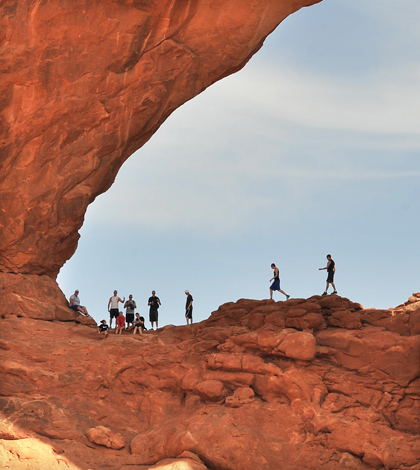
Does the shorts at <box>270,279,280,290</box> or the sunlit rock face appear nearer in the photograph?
the sunlit rock face

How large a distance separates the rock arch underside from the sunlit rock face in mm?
44

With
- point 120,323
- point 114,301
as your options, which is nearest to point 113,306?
point 114,301

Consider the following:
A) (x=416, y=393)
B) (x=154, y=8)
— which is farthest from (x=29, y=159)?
(x=416, y=393)

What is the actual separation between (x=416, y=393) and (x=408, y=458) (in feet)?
6.60

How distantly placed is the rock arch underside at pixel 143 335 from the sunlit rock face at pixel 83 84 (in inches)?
1.7

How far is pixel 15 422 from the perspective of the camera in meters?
15.3

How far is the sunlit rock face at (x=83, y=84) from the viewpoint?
17.8 metres

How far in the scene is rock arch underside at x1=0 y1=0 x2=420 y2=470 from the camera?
51.4ft

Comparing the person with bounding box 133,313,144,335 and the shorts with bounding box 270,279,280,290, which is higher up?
the shorts with bounding box 270,279,280,290

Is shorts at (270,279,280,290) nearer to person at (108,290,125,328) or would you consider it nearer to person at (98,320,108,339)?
person at (108,290,125,328)

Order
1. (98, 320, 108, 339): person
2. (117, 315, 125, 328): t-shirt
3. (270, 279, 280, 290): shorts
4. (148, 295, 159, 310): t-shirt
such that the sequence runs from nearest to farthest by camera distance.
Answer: (98, 320, 108, 339): person < (117, 315, 125, 328): t-shirt < (270, 279, 280, 290): shorts < (148, 295, 159, 310): t-shirt

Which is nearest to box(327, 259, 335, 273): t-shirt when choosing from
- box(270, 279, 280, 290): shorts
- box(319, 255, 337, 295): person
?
box(319, 255, 337, 295): person

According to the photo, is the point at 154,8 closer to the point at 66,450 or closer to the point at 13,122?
the point at 13,122

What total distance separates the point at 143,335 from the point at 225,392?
3.79m
